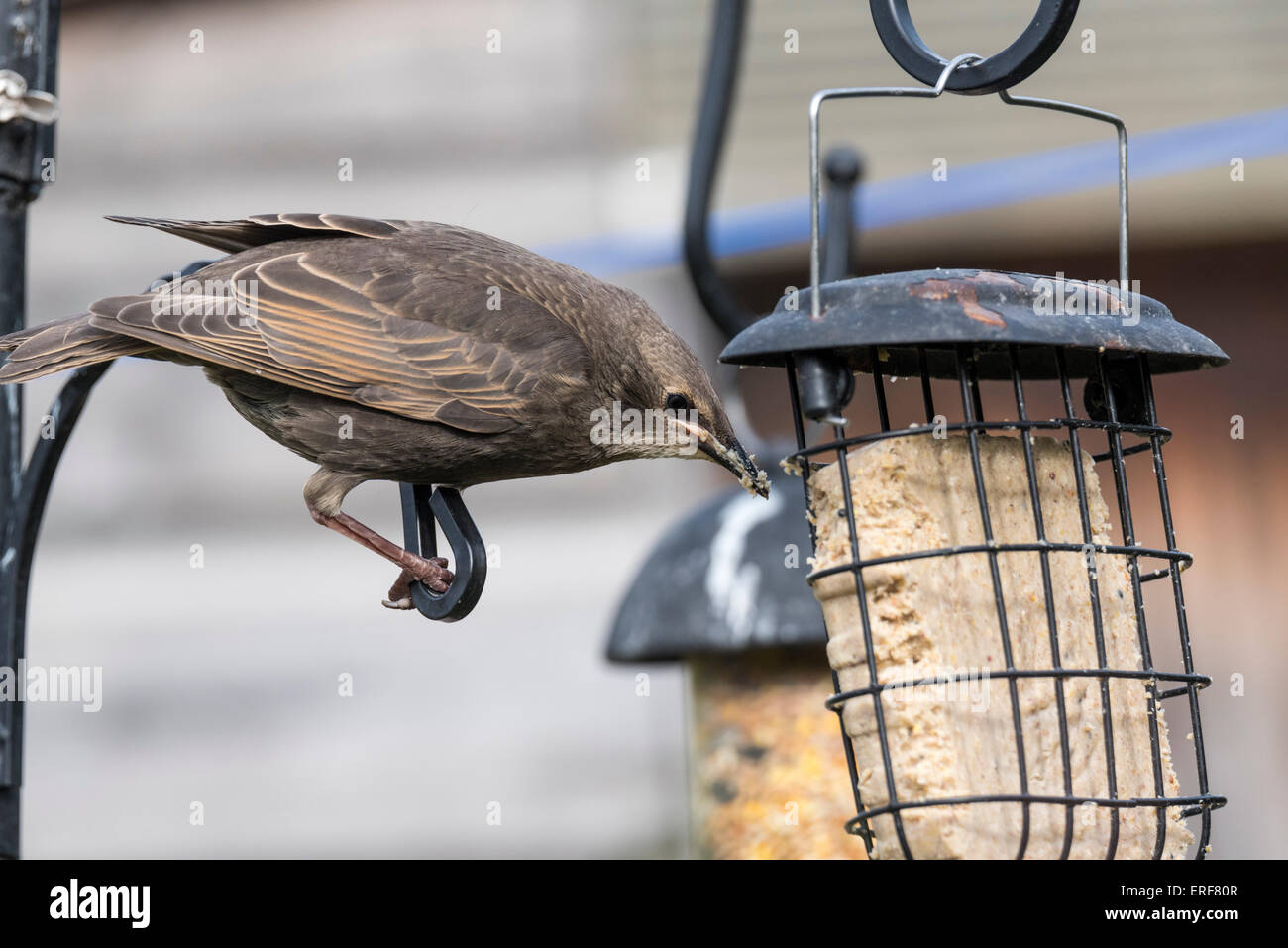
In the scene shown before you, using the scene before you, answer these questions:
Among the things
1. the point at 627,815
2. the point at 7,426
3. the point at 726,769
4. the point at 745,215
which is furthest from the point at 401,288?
the point at 627,815

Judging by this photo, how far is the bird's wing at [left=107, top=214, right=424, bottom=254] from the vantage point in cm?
332

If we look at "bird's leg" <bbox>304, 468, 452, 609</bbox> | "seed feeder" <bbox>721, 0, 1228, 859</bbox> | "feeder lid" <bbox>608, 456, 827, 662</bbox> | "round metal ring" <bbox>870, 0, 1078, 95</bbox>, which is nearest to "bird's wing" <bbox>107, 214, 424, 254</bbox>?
"bird's leg" <bbox>304, 468, 452, 609</bbox>

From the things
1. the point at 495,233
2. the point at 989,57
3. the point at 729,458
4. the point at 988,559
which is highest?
the point at 495,233

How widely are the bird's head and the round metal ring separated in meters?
0.92

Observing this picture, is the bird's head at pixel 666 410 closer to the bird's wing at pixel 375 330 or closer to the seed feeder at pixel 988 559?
the bird's wing at pixel 375 330

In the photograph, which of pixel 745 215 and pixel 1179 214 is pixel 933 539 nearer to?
pixel 745 215

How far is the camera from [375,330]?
3414 mm

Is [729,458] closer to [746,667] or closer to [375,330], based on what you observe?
[375,330]

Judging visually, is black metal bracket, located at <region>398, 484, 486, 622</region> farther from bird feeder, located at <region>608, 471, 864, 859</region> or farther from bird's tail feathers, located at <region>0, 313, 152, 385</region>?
bird feeder, located at <region>608, 471, 864, 859</region>

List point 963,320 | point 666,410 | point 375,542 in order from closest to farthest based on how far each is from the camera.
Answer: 1. point 963,320
2. point 375,542
3. point 666,410

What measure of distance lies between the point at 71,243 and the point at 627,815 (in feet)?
12.8

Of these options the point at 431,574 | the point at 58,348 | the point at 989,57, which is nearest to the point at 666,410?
the point at 431,574

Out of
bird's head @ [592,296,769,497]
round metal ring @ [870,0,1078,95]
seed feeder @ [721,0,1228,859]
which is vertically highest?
round metal ring @ [870,0,1078,95]

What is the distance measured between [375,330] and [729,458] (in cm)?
78
